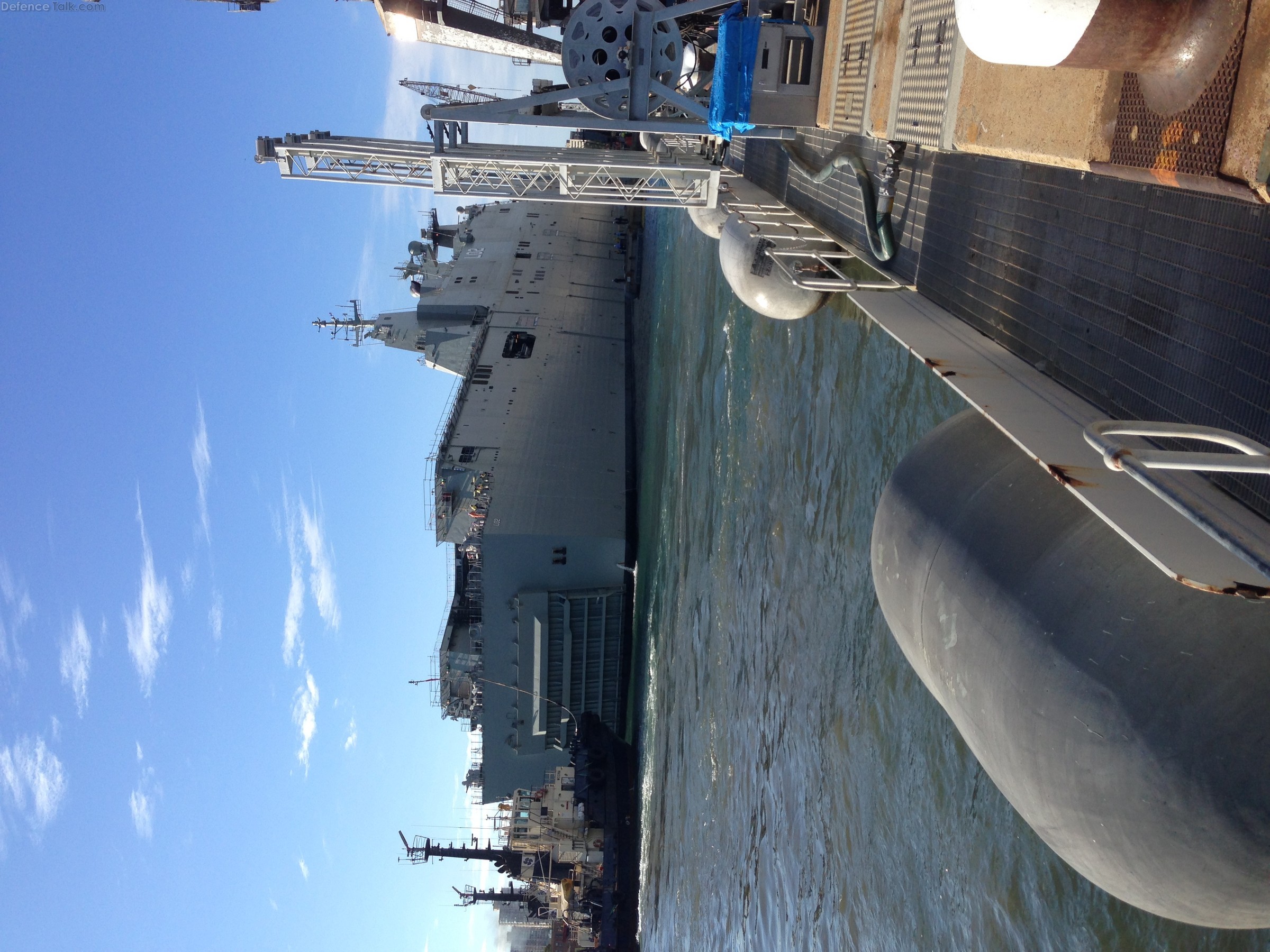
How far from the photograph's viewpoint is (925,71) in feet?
28.2

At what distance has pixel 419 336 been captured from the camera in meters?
43.2

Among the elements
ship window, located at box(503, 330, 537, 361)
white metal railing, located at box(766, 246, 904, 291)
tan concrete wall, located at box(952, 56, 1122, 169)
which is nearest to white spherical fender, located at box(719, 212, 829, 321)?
white metal railing, located at box(766, 246, 904, 291)

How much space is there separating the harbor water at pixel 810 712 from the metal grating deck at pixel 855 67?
284cm

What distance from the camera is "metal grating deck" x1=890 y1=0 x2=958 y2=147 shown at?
8.05m

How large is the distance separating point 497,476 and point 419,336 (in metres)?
16.8

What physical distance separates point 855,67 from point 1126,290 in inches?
251

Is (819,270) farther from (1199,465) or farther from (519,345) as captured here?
(519,345)

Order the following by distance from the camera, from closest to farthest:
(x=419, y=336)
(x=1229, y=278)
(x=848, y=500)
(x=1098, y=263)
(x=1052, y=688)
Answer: (x=1052, y=688), (x=1229, y=278), (x=1098, y=263), (x=848, y=500), (x=419, y=336)

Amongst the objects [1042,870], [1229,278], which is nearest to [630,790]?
[1042,870]

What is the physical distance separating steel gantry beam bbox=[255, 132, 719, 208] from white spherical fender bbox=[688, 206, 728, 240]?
1628mm

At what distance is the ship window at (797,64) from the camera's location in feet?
41.4

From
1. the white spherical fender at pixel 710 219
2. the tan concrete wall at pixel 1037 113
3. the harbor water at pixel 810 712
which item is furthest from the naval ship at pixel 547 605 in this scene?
the tan concrete wall at pixel 1037 113

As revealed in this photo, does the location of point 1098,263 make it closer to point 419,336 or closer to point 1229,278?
point 1229,278

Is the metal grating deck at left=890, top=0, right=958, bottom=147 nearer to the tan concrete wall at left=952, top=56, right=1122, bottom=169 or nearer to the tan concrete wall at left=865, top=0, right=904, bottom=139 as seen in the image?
the tan concrete wall at left=865, top=0, right=904, bottom=139
